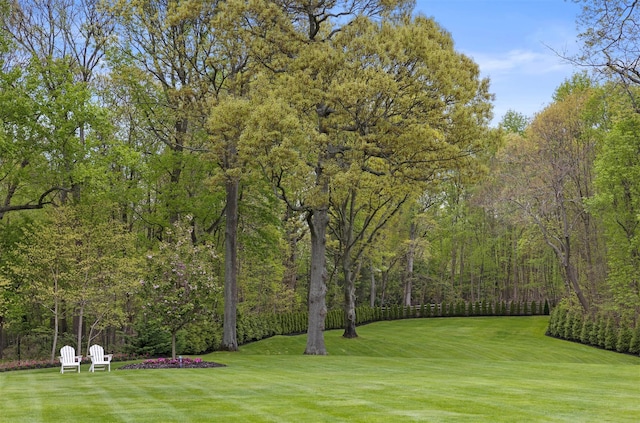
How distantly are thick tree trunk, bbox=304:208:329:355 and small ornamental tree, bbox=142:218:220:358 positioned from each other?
4.91m

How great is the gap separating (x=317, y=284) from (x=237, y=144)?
5.72 m

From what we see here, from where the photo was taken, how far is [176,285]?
1695 cm

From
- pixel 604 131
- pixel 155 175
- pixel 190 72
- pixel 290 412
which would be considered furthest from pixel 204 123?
pixel 604 131

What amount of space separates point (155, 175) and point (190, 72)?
474 centimetres

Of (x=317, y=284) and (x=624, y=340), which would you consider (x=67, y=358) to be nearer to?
(x=317, y=284)

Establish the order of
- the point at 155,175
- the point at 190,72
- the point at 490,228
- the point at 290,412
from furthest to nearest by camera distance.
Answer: the point at 490,228 → the point at 155,175 → the point at 190,72 → the point at 290,412

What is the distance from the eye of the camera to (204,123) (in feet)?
74.0

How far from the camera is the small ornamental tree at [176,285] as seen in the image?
16578 mm

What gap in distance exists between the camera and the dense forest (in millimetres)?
17797

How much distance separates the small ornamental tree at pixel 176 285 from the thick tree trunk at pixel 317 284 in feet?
16.1

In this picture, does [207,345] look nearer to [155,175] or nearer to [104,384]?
[155,175]

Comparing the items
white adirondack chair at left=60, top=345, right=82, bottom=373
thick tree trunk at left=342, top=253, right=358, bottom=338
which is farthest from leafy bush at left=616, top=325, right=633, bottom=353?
white adirondack chair at left=60, top=345, right=82, bottom=373

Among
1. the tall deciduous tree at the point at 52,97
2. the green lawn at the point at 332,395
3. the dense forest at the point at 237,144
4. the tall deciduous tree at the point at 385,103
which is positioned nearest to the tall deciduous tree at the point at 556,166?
the dense forest at the point at 237,144

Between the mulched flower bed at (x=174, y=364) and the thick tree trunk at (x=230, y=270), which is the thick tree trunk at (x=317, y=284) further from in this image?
the mulched flower bed at (x=174, y=364)
